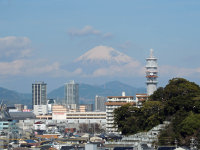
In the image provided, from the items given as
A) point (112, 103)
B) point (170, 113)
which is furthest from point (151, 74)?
point (170, 113)

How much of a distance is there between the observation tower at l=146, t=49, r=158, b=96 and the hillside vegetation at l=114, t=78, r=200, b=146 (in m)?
57.9

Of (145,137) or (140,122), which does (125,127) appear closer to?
(140,122)

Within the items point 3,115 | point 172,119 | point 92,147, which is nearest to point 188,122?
point 172,119

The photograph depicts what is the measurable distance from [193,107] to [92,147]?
28105 millimetres

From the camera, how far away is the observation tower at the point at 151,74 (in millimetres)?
152250

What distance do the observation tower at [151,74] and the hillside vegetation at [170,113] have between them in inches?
2278

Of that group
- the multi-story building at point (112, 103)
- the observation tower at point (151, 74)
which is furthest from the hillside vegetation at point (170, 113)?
the observation tower at point (151, 74)

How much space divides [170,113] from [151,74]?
2750 inches

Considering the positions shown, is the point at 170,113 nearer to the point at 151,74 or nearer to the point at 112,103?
the point at 112,103

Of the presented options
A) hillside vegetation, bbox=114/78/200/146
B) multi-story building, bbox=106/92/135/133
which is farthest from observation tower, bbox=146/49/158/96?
hillside vegetation, bbox=114/78/200/146

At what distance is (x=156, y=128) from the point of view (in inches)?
3273

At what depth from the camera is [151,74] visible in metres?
156

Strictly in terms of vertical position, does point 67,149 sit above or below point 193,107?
below

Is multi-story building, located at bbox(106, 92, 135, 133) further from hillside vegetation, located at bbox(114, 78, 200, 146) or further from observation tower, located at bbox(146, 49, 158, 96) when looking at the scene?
hillside vegetation, located at bbox(114, 78, 200, 146)
